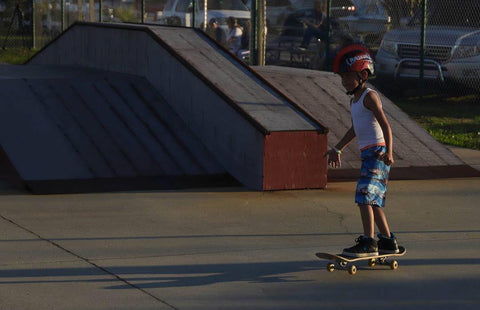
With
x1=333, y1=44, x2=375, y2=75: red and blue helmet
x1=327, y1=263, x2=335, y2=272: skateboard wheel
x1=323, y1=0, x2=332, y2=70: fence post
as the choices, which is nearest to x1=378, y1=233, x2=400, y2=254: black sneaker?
x1=327, y1=263, x2=335, y2=272: skateboard wheel

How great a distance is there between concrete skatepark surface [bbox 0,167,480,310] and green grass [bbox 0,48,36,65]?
18.7m

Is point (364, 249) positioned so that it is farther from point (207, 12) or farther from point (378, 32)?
point (207, 12)

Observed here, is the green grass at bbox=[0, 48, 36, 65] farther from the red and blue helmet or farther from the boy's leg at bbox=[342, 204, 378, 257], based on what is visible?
the boy's leg at bbox=[342, 204, 378, 257]

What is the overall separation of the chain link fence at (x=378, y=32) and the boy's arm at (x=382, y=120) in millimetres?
11558

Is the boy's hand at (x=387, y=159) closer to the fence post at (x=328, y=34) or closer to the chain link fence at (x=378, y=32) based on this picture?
the chain link fence at (x=378, y=32)

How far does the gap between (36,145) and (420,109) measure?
9396 mm

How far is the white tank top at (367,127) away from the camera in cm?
661

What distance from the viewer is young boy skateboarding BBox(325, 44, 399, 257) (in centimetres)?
648

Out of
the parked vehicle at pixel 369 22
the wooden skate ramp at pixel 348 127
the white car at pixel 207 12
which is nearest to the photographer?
the wooden skate ramp at pixel 348 127

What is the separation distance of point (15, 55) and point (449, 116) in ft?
54.1

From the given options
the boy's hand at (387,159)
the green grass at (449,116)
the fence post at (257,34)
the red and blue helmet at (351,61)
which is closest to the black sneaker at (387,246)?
the boy's hand at (387,159)

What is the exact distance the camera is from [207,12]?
24.6 metres

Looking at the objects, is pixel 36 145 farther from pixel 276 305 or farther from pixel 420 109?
pixel 420 109

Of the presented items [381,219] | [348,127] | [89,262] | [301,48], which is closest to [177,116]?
[348,127]
